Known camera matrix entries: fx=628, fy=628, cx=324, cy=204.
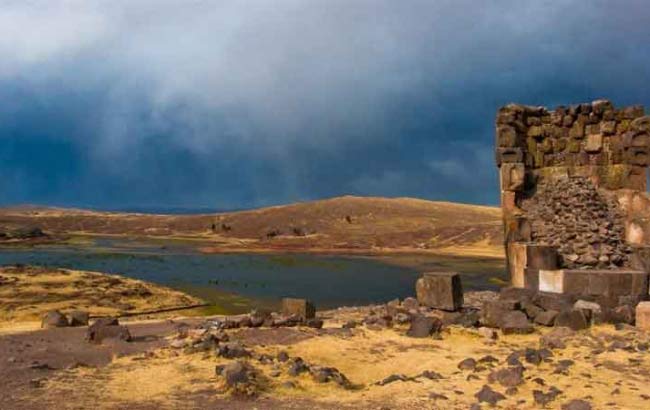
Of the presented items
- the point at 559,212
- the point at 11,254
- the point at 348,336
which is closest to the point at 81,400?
the point at 348,336

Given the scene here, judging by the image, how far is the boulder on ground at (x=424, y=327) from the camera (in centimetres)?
1366

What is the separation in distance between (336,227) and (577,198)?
2536 inches

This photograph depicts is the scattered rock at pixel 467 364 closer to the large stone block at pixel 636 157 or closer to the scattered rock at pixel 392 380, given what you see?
the scattered rock at pixel 392 380

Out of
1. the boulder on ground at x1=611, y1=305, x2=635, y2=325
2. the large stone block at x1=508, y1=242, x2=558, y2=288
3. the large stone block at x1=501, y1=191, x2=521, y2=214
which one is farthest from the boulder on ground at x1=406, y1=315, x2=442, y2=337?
the large stone block at x1=501, y1=191, x2=521, y2=214

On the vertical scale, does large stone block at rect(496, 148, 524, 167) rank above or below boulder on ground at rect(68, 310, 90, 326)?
above

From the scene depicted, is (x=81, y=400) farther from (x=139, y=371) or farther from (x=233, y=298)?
(x=233, y=298)

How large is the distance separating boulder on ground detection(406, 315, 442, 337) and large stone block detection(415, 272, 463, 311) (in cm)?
224

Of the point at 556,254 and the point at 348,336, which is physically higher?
the point at 556,254

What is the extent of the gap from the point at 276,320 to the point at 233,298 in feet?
48.4

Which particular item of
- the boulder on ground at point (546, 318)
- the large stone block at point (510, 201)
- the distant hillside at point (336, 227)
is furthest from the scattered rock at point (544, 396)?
the distant hillside at point (336, 227)

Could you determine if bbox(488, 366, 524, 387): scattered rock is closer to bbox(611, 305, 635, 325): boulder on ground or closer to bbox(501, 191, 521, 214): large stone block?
bbox(611, 305, 635, 325): boulder on ground

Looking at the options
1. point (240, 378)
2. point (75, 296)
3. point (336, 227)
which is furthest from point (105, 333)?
point (336, 227)

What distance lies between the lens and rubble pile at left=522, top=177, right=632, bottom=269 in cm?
1673

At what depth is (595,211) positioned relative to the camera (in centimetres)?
1784
